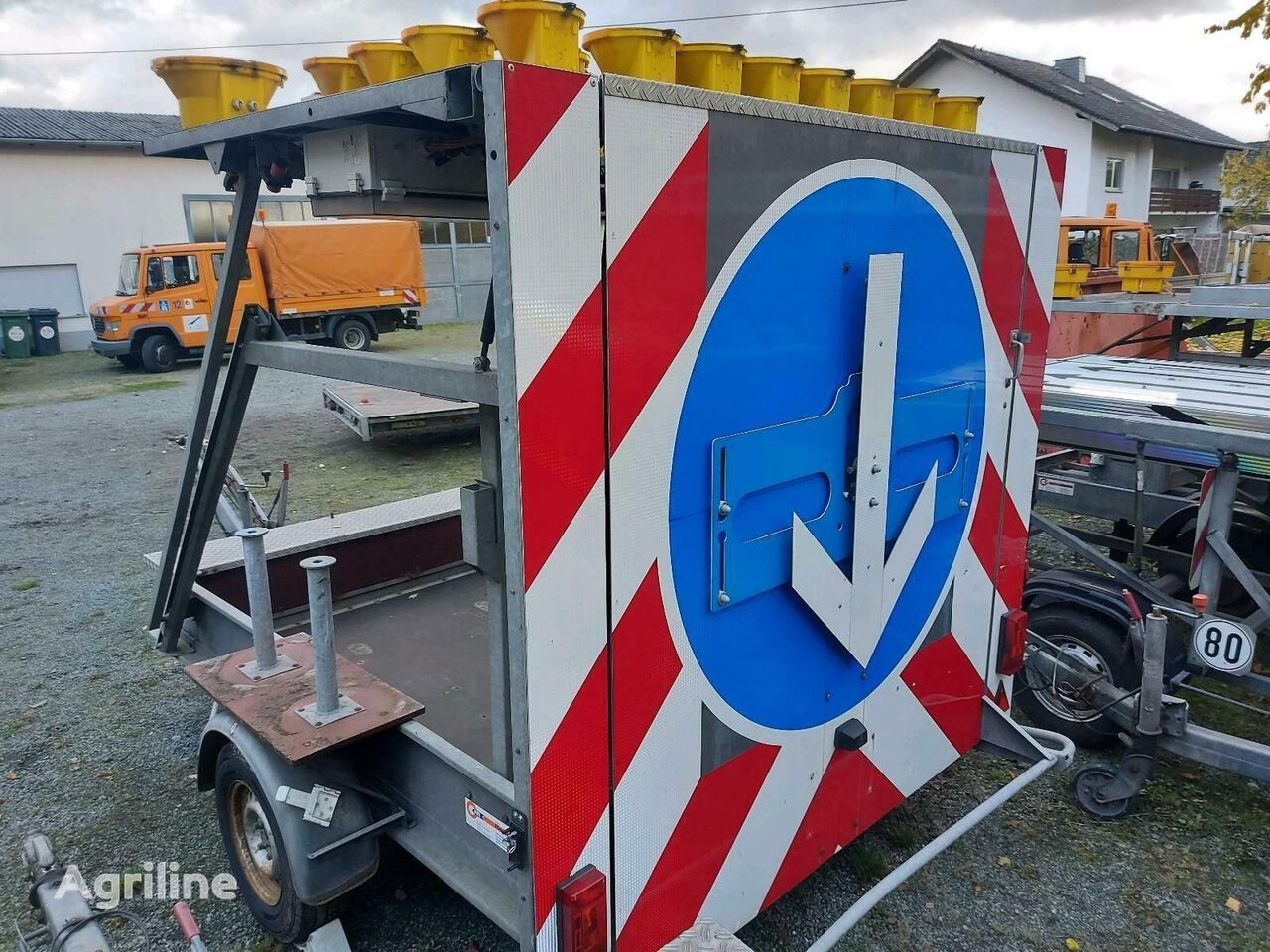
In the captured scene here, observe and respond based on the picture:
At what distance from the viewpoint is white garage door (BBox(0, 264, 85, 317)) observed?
70.0ft

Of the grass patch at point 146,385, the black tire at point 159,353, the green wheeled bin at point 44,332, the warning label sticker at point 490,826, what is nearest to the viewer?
the warning label sticker at point 490,826

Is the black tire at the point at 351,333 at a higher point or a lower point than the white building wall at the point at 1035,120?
lower

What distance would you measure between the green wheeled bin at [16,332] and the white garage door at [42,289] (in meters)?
1.25

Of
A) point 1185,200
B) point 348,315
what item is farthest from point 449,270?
point 1185,200

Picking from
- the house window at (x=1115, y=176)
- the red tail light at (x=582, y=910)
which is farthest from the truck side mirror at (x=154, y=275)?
the house window at (x=1115, y=176)

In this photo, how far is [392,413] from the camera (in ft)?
31.1

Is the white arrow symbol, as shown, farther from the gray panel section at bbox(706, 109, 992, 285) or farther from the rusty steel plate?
the rusty steel plate

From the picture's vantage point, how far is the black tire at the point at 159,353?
1716 cm

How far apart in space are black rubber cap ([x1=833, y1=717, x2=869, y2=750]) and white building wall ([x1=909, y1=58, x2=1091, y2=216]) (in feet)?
84.8

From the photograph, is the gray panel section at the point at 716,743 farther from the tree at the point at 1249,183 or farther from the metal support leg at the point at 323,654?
the tree at the point at 1249,183

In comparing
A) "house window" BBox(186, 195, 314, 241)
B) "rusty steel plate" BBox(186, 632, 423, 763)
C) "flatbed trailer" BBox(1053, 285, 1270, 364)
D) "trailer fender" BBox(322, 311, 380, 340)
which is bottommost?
"rusty steel plate" BBox(186, 632, 423, 763)

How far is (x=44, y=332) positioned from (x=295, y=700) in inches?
891

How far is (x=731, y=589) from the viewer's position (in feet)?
7.09

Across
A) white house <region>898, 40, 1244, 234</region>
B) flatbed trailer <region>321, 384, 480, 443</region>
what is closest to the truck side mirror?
flatbed trailer <region>321, 384, 480, 443</region>
